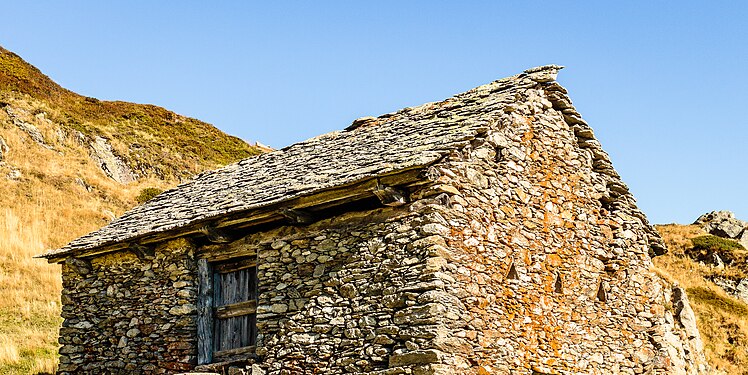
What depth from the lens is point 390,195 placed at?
10.2m

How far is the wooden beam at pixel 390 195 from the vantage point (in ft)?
33.4

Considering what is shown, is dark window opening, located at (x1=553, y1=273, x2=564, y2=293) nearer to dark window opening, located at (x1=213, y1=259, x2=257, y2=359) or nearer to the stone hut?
A: the stone hut

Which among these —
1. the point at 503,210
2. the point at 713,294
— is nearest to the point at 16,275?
the point at 503,210

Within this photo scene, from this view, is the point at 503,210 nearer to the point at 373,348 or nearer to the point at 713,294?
the point at 373,348

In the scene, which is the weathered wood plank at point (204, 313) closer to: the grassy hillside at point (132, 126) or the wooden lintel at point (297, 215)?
the wooden lintel at point (297, 215)

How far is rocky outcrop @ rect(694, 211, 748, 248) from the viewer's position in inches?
1276

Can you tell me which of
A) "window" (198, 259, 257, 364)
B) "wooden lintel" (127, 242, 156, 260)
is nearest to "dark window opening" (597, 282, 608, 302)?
"window" (198, 259, 257, 364)

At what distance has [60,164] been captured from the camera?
35688mm

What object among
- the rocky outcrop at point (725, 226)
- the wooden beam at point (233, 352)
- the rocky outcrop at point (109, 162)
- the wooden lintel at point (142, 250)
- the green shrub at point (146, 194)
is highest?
the rocky outcrop at point (109, 162)

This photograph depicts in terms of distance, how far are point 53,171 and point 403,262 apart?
2865cm

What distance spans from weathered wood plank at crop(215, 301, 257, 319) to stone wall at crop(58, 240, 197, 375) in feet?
1.44

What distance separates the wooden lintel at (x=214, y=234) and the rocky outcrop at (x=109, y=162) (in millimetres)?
28515

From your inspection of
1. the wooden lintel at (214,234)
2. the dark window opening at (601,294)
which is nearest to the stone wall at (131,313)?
the wooden lintel at (214,234)

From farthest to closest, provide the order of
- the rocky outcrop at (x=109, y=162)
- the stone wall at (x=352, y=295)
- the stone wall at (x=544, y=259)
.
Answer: the rocky outcrop at (x=109, y=162)
the stone wall at (x=544, y=259)
the stone wall at (x=352, y=295)
